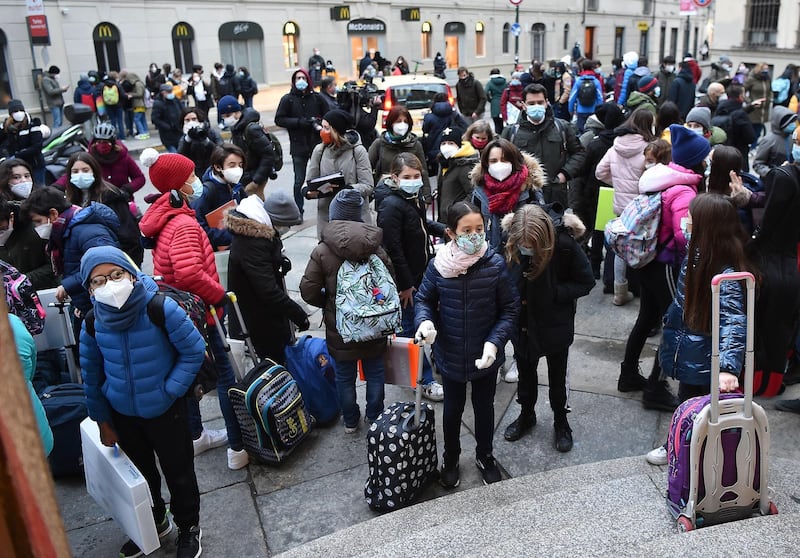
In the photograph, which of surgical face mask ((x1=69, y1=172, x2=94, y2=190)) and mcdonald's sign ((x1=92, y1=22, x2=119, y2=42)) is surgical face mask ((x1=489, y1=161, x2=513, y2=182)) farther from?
mcdonald's sign ((x1=92, y1=22, x2=119, y2=42))

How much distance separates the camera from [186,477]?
12.7 ft

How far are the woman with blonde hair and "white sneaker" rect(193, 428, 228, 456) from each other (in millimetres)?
2169

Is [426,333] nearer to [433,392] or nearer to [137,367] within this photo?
[137,367]

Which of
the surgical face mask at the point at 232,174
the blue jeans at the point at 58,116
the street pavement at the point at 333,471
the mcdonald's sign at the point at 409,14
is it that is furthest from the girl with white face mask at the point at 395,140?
the mcdonald's sign at the point at 409,14

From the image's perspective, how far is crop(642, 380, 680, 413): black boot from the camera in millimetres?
5129

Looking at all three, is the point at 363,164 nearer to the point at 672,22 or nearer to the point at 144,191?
the point at 144,191

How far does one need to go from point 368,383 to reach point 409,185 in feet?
4.78

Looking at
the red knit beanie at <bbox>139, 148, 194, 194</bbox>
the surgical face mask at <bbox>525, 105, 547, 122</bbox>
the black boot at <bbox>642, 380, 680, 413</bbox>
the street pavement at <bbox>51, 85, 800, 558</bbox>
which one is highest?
the surgical face mask at <bbox>525, 105, 547, 122</bbox>

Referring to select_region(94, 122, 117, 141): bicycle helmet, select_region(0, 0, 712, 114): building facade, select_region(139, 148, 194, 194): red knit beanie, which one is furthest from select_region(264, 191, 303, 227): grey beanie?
select_region(0, 0, 712, 114): building facade

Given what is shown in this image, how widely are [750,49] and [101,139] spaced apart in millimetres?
29595

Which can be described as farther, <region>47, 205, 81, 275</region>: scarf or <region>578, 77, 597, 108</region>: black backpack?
<region>578, 77, 597, 108</region>: black backpack

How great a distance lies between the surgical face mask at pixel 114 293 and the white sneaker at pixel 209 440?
1798 millimetres

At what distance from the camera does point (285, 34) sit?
1313 inches

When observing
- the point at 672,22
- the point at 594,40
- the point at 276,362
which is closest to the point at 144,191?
the point at 276,362
